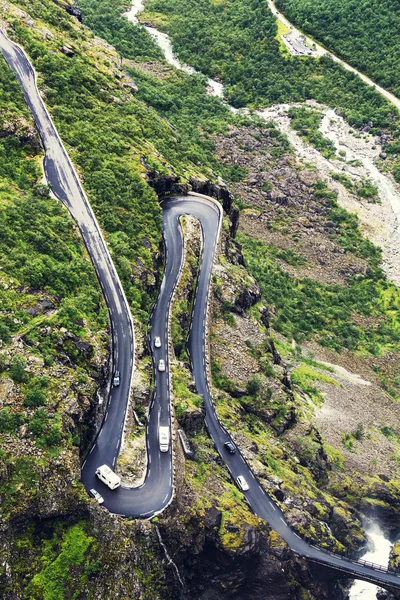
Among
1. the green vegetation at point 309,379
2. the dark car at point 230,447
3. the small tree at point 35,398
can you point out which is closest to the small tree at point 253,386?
the dark car at point 230,447

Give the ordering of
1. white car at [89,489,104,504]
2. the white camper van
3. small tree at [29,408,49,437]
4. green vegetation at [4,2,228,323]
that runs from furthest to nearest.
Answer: green vegetation at [4,2,228,323], the white camper van, white car at [89,489,104,504], small tree at [29,408,49,437]

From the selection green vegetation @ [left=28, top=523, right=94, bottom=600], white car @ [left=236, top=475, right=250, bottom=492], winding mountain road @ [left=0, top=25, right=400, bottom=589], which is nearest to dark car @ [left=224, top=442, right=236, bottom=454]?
winding mountain road @ [left=0, top=25, right=400, bottom=589]

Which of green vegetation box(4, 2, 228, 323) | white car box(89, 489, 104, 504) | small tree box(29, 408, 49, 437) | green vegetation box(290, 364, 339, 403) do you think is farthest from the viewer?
green vegetation box(290, 364, 339, 403)

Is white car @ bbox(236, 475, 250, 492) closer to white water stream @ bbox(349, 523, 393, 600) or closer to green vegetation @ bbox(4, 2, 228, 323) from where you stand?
green vegetation @ bbox(4, 2, 228, 323)

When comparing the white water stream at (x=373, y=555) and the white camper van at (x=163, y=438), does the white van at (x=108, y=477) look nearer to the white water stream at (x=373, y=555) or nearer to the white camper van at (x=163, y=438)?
the white camper van at (x=163, y=438)

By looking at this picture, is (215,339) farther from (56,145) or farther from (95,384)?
(56,145)
